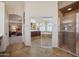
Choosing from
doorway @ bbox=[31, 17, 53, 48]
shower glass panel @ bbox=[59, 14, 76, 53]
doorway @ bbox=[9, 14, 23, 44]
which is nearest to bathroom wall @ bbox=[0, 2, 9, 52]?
doorway @ bbox=[9, 14, 23, 44]

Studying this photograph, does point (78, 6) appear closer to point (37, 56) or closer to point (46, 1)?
point (46, 1)

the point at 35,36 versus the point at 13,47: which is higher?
the point at 35,36

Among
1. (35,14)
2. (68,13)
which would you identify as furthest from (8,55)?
(68,13)

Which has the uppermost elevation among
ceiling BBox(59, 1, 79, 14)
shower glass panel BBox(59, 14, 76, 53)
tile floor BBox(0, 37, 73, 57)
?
ceiling BBox(59, 1, 79, 14)

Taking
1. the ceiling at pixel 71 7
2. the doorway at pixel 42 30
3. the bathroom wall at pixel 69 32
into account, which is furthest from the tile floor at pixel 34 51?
the ceiling at pixel 71 7

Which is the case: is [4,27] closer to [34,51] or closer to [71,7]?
[34,51]

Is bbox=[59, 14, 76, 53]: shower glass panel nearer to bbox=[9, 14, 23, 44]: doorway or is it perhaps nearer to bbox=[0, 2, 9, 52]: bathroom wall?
bbox=[9, 14, 23, 44]: doorway

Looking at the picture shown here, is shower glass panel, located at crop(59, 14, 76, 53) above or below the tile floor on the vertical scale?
above

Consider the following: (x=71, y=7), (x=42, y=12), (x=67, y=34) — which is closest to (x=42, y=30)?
(x=42, y=12)

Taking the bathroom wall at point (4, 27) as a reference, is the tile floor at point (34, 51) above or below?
below

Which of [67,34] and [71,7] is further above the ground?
[71,7]

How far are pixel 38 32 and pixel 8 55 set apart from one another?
2.21 feet

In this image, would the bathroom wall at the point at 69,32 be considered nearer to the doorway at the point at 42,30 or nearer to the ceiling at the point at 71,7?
the ceiling at the point at 71,7

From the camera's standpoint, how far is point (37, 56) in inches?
77.0
